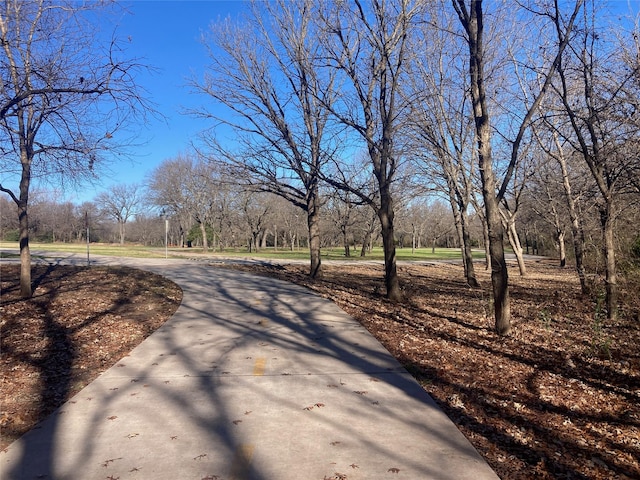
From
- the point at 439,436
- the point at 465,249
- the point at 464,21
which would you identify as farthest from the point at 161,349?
the point at 465,249

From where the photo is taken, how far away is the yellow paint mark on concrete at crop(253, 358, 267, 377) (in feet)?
19.3

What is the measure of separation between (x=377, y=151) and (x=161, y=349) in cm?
804

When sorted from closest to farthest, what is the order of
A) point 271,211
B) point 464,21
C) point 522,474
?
point 522,474, point 464,21, point 271,211

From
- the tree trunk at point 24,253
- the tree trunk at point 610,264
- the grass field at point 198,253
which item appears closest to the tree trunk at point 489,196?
the tree trunk at point 610,264

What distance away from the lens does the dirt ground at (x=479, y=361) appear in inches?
159

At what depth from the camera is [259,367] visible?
242 inches

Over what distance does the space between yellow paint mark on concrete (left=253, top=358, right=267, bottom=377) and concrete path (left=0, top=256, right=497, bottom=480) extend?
1cm

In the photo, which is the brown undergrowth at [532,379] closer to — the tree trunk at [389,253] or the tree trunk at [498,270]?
the tree trunk at [498,270]

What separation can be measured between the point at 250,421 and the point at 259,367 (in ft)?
5.79

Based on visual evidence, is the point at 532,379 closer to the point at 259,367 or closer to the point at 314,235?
the point at 259,367

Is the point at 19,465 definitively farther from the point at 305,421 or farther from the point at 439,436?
the point at 439,436

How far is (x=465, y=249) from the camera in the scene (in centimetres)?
1838

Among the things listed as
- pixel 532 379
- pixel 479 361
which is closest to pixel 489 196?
pixel 479 361

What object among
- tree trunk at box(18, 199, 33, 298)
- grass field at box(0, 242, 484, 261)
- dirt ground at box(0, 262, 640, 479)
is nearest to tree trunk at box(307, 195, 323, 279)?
dirt ground at box(0, 262, 640, 479)
